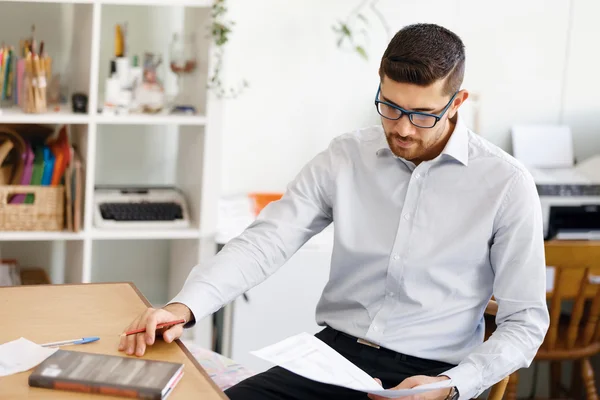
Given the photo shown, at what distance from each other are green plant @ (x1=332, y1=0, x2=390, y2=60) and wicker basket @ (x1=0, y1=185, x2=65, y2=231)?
1.17 m

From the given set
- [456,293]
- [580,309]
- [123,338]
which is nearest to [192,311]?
[123,338]

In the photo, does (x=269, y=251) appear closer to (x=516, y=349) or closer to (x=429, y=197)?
(x=429, y=197)

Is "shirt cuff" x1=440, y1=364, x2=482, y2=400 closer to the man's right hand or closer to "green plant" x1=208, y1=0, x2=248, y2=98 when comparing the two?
the man's right hand

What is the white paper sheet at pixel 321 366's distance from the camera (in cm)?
157

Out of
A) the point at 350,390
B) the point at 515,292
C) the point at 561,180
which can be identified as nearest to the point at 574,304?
the point at 561,180

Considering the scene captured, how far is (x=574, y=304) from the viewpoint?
2863mm

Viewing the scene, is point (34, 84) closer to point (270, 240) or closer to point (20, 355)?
point (270, 240)

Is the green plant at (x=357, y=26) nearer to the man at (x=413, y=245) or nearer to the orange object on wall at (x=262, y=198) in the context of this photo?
the orange object on wall at (x=262, y=198)

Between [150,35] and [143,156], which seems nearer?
[150,35]

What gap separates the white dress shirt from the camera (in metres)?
1.93

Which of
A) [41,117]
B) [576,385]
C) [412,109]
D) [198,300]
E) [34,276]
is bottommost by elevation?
[576,385]

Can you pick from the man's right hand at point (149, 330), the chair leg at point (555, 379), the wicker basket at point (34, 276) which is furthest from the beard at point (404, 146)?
A: the chair leg at point (555, 379)

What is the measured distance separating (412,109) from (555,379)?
1995 mm

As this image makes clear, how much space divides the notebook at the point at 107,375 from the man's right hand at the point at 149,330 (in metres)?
0.07
